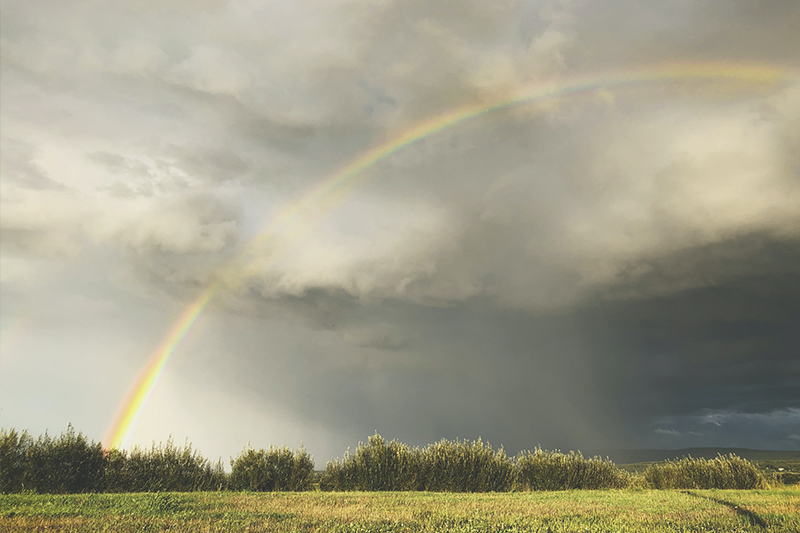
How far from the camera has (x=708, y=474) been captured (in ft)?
114

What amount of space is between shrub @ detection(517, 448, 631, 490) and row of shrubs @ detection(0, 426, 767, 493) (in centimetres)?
7

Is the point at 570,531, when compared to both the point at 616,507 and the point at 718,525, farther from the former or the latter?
the point at 616,507

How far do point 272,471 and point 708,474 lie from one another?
3049cm

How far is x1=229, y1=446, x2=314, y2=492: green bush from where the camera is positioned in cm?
3162

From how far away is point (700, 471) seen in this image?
35312 millimetres

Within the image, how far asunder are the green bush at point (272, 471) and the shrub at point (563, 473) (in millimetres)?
15133

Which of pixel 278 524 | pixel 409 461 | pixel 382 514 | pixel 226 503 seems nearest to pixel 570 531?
pixel 382 514

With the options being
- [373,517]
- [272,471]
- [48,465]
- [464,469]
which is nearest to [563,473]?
[464,469]

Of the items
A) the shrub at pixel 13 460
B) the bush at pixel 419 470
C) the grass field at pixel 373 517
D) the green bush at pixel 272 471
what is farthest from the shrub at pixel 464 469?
the shrub at pixel 13 460

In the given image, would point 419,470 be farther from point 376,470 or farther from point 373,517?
point 373,517

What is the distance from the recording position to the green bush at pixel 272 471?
104ft

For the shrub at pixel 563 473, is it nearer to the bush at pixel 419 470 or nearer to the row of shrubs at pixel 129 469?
the bush at pixel 419 470

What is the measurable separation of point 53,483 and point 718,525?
3090cm

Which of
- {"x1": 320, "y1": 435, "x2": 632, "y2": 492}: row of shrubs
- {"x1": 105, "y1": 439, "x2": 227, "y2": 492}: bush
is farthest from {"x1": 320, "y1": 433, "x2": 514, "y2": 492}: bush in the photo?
{"x1": 105, "y1": 439, "x2": 227, "y2": 492}: bush
